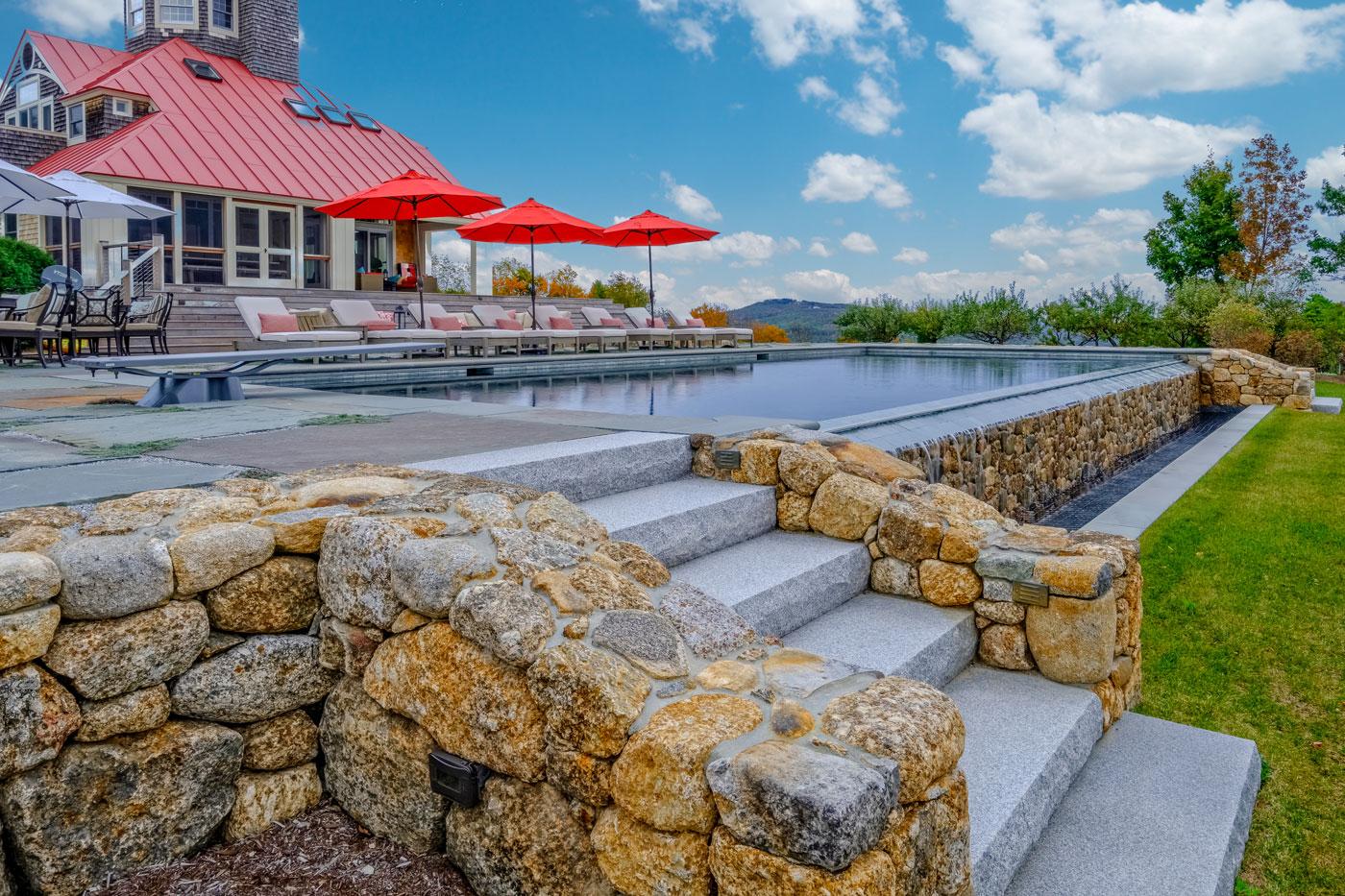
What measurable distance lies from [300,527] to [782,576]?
1589 millimetres

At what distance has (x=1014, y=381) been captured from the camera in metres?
10.6

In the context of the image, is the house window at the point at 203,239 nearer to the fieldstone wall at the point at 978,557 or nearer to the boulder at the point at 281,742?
the fieldstone wall at the point at 978,557

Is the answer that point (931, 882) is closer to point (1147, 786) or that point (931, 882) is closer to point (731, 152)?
point (1147, 786)

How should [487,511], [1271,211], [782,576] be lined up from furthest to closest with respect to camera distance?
[1271,211]
[782,576]
[487,511]

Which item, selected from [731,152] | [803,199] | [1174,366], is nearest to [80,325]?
[1174,366]

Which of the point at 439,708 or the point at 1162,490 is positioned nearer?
the point at 439,708

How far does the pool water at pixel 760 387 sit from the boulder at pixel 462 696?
159 inches

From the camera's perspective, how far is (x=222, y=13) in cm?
2281

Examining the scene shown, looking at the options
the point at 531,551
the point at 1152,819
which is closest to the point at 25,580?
the point at 531,551

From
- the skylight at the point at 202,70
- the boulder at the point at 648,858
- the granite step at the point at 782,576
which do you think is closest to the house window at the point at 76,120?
the skylight at the point at 202,70

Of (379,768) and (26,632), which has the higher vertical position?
(26,632)

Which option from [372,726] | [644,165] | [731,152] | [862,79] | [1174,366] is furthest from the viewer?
[644,165]

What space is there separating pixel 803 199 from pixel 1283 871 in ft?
64.9

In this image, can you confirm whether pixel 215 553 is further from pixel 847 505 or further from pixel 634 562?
pixel 847 505
